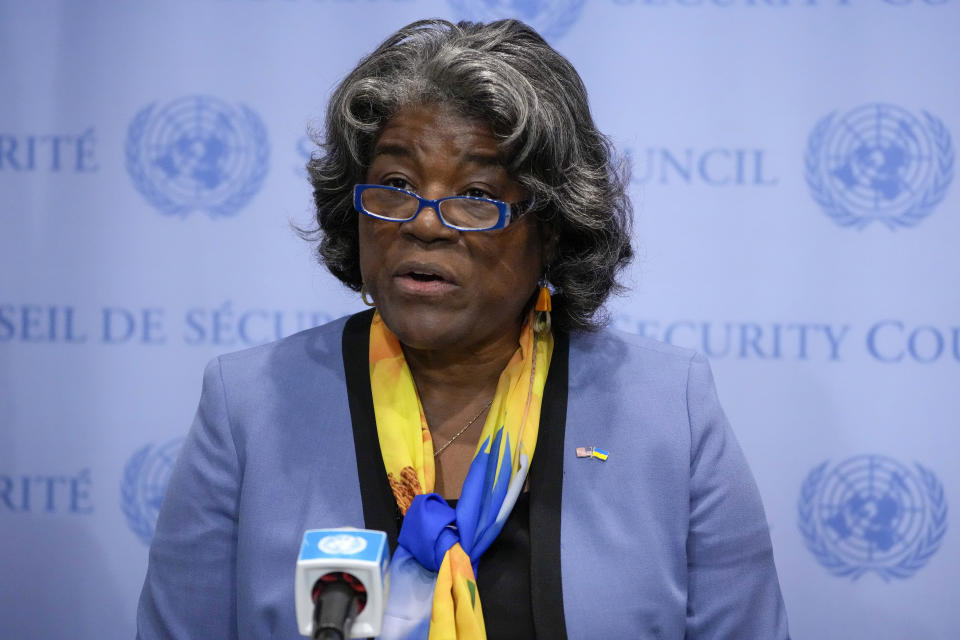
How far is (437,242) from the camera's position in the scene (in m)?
1.57

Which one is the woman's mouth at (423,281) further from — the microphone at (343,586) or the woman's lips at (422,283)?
the microphone at (343,586)

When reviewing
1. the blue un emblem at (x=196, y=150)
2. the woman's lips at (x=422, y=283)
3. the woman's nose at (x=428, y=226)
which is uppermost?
the blue un emblem at (x=196, y=150)

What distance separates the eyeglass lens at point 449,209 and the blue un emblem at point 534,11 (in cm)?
88

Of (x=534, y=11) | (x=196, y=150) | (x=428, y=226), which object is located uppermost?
(x=534, y=11)

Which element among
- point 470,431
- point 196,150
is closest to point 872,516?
point 470,431

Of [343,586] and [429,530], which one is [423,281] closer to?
[429,530]

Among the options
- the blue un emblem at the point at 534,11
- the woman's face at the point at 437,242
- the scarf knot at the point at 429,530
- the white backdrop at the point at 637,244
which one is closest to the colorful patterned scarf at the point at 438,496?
the scarf knot at the point at 429,530

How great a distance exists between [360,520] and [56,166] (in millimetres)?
1347

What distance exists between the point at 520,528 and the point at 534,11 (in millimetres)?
1272

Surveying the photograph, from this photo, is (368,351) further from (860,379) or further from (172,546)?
(860,379)

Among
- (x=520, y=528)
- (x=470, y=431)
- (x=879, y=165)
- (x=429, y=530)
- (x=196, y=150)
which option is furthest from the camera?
(x=196, y=150)

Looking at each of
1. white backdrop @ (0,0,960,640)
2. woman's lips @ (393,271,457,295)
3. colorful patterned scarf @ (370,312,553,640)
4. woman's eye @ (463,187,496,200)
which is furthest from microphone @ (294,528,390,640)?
white backdrop @ (0,0,960,640)

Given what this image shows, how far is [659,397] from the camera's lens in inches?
67.6

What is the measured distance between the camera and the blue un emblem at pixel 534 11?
2303 millimetres
